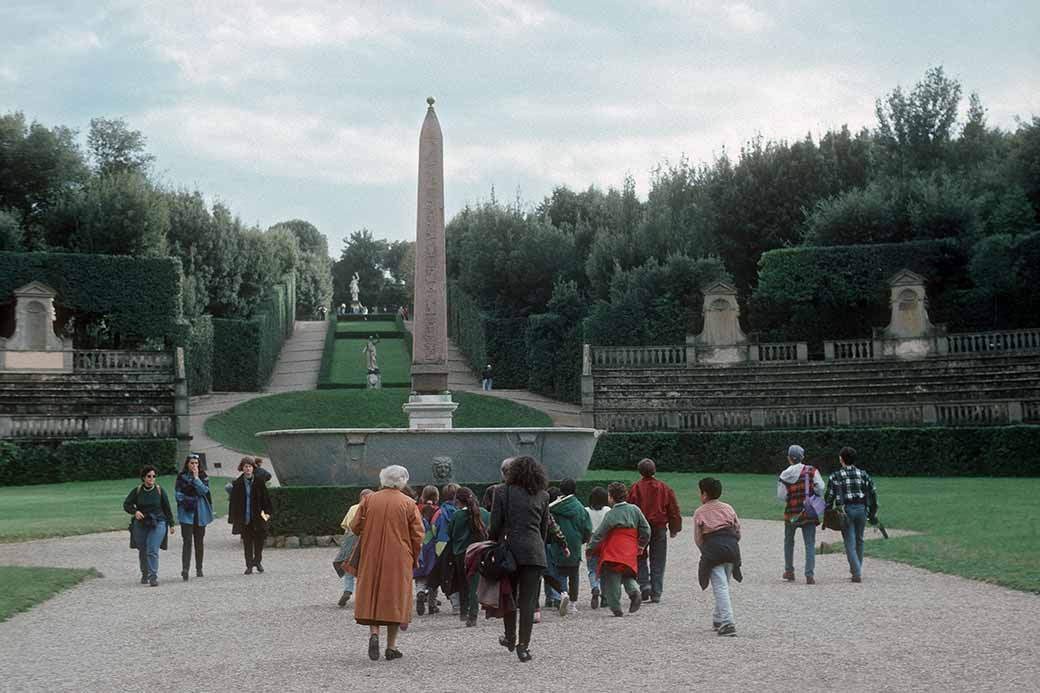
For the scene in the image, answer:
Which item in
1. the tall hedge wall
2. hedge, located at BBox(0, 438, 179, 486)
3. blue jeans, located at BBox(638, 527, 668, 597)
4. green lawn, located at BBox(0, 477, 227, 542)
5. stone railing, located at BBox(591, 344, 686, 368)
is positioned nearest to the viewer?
blue jeans, located at BBox(638, 527, 668, 597)

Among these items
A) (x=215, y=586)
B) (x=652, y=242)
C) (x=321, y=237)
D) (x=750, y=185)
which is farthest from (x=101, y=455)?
(x=321, y=237)

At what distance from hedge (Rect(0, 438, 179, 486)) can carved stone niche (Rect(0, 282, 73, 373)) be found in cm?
790

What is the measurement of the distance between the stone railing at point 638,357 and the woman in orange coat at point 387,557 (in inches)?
1229

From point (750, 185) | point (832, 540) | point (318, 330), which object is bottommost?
point (832, 540)

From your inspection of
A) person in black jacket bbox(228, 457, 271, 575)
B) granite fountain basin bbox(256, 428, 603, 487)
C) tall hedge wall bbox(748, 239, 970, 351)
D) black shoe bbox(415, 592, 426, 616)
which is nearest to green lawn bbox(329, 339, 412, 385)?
tall hedge wall bbox(748, 239, 970, 351)

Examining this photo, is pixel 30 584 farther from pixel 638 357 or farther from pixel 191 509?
pixel 638 357

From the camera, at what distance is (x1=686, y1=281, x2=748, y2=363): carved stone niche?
41094 millimetres

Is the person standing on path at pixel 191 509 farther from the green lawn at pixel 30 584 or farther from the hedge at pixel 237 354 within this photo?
the hedge at pixel 237 354

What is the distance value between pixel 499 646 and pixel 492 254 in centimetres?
4613

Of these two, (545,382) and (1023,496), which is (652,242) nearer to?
(545,382)

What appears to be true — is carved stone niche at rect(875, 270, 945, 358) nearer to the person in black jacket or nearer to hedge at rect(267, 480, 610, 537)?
hedge at rect(267, 480, 610, 537)

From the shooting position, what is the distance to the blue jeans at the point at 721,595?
9.20 m

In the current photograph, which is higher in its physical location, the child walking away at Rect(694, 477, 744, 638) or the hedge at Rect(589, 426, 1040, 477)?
the child walking away at Rect(694, 477, 744, 638)

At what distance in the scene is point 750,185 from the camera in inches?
1972
